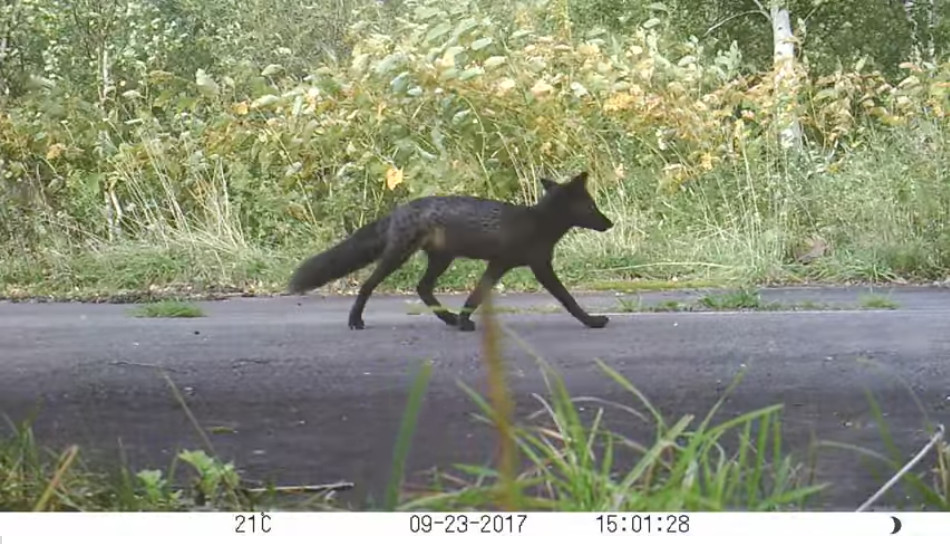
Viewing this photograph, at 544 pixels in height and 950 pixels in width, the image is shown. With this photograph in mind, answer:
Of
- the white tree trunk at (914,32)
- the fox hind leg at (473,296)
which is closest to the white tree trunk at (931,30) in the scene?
the white tree trunk at (914,32)

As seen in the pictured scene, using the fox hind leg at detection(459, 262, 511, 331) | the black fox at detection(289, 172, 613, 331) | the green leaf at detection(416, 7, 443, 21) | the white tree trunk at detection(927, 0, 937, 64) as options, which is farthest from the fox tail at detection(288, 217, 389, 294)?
the white tree trunk at detection(927, 0, 937, 64)

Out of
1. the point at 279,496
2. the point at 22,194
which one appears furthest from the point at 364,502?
the point at 22,194

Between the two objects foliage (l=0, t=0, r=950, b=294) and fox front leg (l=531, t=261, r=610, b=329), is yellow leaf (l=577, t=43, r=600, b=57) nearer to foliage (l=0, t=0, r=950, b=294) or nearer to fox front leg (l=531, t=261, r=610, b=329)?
foliage (l=0, t=0, r=950, b=294)

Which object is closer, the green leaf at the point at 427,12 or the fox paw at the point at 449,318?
the fox paw at the point at 449,318

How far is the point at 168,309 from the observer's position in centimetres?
108

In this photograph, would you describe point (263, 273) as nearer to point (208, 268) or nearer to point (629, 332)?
point (208, 268)

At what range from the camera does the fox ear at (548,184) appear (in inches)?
Answer: 41.6

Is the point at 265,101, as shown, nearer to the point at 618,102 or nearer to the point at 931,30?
the point at 618,102

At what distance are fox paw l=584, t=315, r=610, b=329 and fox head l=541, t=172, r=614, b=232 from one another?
0.08 meters

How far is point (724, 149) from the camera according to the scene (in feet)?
3.93

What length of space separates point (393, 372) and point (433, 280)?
9cm

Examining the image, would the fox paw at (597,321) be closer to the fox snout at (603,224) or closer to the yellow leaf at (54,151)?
the fox snout at (603,224)
